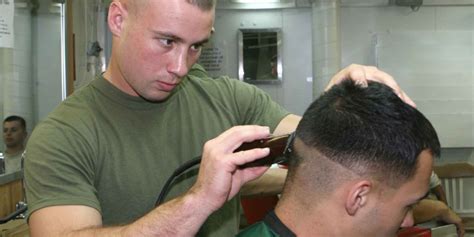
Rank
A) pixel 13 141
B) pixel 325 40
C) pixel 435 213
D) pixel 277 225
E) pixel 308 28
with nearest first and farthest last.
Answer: pixel 277 225 < pixel 13 141 < pixel 435 213 < pixel 325 40 < pixel 308 28

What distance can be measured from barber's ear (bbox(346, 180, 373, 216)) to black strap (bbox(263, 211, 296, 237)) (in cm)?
16

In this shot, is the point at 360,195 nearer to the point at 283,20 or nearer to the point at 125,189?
the point at 125,189

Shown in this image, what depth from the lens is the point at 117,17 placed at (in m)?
1.33

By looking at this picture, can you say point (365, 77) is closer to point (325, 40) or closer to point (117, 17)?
point (117, 17)

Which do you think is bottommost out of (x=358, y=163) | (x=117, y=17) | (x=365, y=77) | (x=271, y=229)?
(x=271, y=229)

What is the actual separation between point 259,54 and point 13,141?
89.1 inches

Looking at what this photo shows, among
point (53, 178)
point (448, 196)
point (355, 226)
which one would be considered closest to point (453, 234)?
point (448, 196)

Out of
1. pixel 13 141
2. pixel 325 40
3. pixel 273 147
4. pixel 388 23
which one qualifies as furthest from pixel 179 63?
pixel 388 23

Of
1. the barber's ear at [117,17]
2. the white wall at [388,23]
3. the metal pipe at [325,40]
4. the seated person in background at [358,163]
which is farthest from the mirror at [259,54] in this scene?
the seated person in background at [358,163]

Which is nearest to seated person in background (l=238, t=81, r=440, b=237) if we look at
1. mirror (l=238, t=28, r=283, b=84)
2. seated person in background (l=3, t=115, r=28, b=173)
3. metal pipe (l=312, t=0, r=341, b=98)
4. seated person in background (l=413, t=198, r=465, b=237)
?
seated person in background (l=413, t=198, r=465, b=237)

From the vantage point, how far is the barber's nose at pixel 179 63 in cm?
126

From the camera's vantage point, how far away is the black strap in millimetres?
1236

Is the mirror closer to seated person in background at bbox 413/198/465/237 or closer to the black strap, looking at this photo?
seated person in background at bbox 413/198/465/237

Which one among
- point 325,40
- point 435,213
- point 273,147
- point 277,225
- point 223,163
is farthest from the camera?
point 325,40
